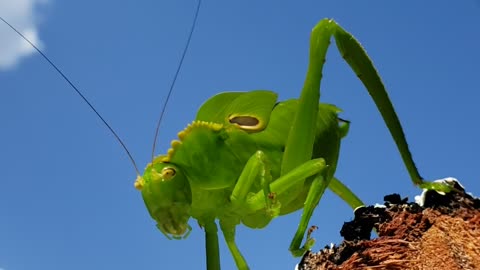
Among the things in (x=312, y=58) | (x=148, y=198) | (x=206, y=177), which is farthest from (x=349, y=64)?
(x=148, y=198)

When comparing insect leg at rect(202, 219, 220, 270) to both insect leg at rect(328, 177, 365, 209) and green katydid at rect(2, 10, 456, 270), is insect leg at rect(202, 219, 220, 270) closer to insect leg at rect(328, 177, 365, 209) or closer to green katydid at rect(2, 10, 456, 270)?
green katydid at rect(2, 10, 456, 270)

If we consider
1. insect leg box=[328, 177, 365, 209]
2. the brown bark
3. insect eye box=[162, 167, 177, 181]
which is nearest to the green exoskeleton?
insect eye box=[162, 167, 177, 181]

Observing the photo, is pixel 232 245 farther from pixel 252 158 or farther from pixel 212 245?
pixel 252 158

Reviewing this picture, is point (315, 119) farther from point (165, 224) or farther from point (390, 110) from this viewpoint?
point (165, 224)

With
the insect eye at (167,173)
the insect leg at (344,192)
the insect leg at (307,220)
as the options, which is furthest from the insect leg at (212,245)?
the insect leg at (344,192)

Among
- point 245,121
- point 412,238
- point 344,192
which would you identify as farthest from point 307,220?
point 344,192

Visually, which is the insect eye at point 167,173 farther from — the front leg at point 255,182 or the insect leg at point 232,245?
the insect leg at point 232,245
